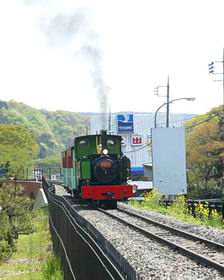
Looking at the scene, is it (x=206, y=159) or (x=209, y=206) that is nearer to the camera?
(x=209, y=206)

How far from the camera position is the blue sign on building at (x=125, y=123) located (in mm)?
89438

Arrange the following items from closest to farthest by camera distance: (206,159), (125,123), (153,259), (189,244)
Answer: (153,259) < (189,244) < (206,159) < (125,123)

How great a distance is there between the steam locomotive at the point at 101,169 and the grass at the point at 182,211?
254 cm

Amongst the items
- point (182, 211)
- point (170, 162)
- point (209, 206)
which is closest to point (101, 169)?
point (182, 211)

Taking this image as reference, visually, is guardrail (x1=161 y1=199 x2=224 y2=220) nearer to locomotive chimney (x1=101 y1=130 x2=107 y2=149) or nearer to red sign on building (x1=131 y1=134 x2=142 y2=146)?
locomotive chimney (x1=101 y1=130 x2=107 y2=149)

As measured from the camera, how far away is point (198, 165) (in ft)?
196

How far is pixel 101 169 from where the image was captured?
927 inches

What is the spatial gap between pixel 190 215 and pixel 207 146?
34974 mm

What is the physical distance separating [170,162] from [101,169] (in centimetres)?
1021

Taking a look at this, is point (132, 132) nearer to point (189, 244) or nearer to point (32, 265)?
point (32, 265)

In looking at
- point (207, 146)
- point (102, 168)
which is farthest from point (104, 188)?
point (207, 146)

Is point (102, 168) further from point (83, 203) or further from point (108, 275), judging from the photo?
point (108, 275)

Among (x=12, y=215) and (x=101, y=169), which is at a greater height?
(x=101, y=169)

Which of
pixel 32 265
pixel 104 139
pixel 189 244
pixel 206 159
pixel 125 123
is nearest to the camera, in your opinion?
pixel 189 244
